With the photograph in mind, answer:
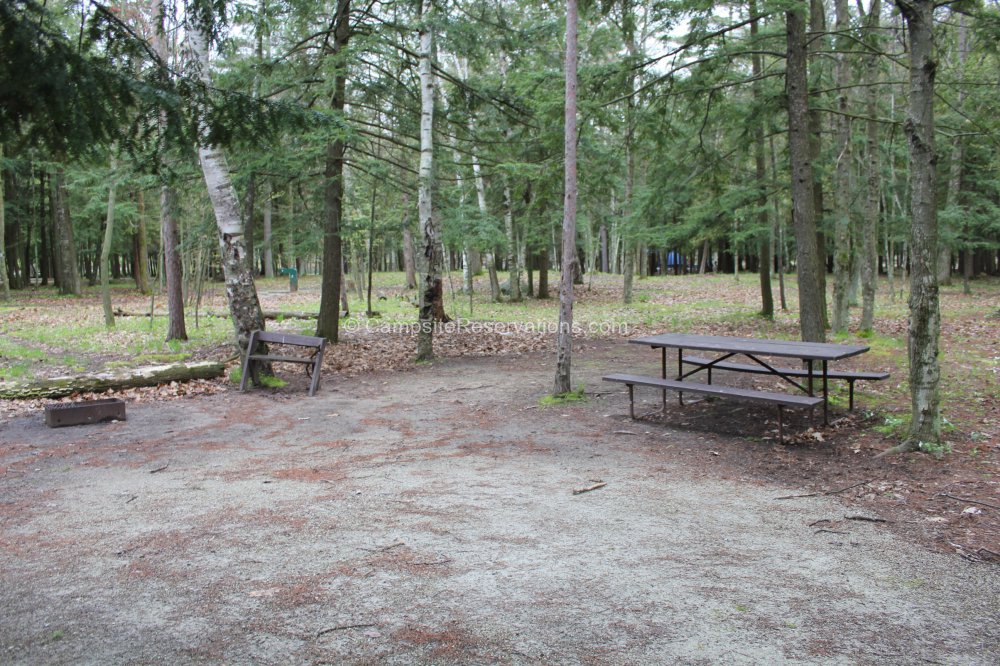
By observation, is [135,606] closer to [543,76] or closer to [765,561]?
[765,561]

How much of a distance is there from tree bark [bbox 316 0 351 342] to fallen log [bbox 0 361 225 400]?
10.1 feet

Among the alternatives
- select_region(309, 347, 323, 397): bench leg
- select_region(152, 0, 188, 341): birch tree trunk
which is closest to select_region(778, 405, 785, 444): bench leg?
select_region(309, 347, 323, 397): bench leg

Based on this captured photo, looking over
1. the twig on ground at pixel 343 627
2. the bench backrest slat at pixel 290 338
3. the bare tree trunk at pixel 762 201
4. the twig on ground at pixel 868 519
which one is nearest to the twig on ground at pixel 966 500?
the twig on ground at pixel 868 519

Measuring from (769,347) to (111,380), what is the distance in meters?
8.23

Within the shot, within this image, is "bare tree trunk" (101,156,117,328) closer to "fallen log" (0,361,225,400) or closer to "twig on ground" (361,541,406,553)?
"fallen log" (0,361,225,400)

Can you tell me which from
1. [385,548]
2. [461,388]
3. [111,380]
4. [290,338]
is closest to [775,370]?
[461,388]

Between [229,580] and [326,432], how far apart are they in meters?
3.62

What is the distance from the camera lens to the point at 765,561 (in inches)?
144

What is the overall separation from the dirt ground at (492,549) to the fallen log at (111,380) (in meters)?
1.84

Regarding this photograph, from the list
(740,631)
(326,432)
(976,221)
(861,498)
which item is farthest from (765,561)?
(976,221)

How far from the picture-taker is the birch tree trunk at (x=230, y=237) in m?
9.20

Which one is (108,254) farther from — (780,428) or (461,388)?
(780,428)

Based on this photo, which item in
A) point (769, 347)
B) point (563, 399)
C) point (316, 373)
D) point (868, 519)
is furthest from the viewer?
point (316, 373)

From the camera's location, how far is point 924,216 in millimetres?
5305
